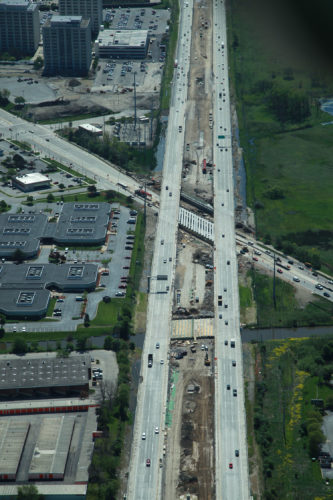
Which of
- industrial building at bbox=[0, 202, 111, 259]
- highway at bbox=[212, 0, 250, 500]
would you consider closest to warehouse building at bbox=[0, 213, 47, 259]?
industrial building at bbox=[0, 202, 111, 259]

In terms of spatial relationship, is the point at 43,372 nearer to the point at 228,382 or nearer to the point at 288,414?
the point at 228,382

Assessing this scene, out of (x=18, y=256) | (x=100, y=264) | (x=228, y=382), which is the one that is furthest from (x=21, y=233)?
(x=228, y=382)

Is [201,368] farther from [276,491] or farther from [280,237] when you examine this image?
[280,237]

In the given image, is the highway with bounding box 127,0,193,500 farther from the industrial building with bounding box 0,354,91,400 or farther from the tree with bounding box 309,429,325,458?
A: the tree with bounding box 309,429,325,458

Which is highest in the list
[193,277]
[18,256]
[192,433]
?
[18,256]

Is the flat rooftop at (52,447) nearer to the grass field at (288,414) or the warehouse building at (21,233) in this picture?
the grass field at (288,414)
